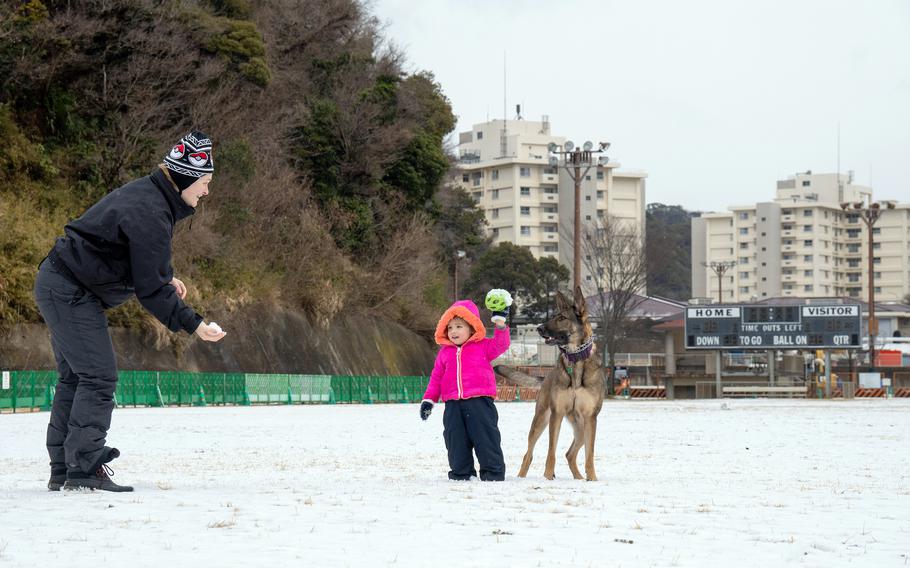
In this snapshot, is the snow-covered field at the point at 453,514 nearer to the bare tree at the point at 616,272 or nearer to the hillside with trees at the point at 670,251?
the bare tree at the point at 616,272

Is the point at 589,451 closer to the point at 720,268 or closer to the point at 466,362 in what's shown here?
the point at 466,362

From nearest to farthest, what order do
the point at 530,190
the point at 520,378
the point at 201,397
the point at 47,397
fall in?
the point at 520,378 → the point at 47,397 → the point at 201,397 → the point at 530,190

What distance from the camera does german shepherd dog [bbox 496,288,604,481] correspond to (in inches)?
380

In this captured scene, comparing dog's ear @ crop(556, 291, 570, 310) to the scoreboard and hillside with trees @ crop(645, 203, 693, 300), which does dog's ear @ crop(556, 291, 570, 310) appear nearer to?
the scoreboard

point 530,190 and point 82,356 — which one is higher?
point 530,190

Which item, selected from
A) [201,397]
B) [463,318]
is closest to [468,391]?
[463,318]

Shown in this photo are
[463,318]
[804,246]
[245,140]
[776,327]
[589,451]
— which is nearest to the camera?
[589,451]

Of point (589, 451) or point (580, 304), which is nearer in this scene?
point (589, 451)

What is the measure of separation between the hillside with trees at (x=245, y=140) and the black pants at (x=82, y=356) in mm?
26934

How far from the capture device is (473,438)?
31.6ft

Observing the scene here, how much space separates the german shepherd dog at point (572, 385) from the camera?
380 inches

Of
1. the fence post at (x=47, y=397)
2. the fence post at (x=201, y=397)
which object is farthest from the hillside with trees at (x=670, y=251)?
the fence post at (x=47, y=397)

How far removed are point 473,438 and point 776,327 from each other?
163 feet

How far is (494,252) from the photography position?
321 feet
